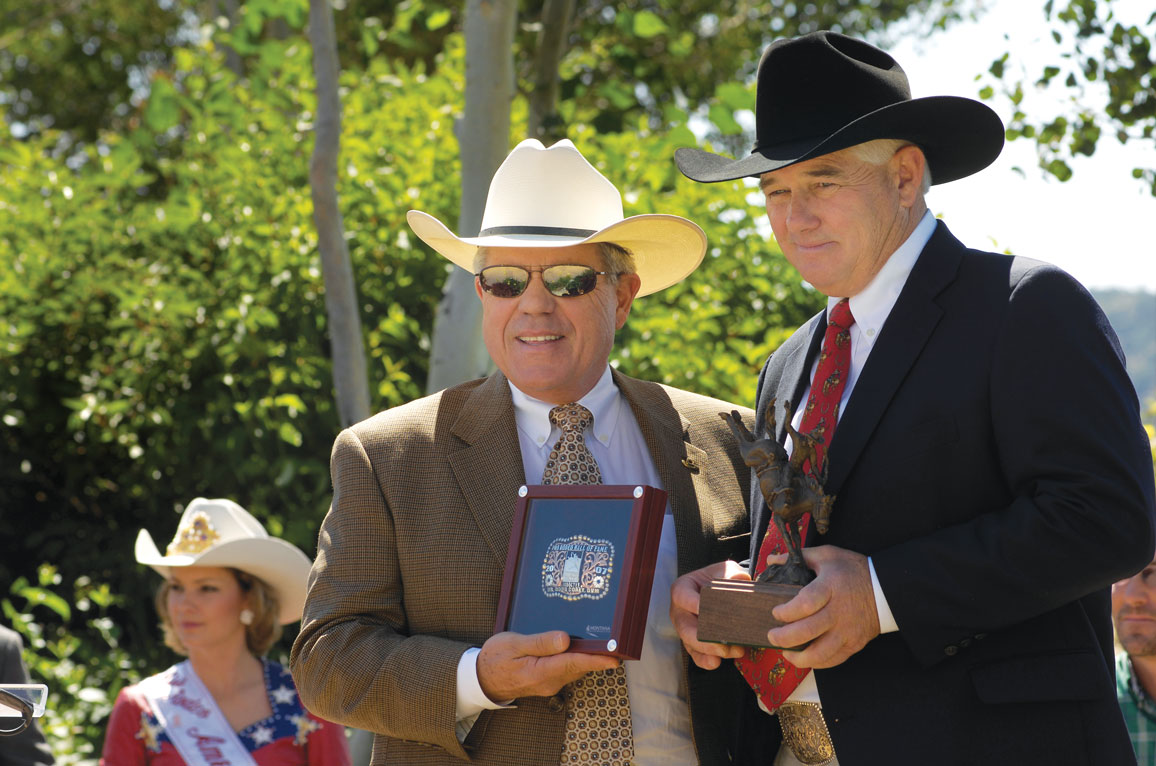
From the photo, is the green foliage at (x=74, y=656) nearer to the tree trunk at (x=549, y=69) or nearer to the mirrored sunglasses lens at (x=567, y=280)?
the tree trunk at (x=549, y=69)

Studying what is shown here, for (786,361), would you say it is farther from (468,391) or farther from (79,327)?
(79,327)

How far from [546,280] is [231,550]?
2119 millimetres

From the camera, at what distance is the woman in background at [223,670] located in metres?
4.25

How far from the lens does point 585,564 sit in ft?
8.75

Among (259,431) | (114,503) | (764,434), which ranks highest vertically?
(764,434)

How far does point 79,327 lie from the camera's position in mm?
6172

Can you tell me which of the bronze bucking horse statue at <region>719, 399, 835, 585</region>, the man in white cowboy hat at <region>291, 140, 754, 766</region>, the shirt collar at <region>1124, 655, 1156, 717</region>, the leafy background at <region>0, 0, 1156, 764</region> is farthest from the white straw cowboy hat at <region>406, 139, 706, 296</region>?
the shirt collar at <region>1124, 655, 1156, 717</region>

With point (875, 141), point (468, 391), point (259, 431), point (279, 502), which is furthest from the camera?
point (279, 502)

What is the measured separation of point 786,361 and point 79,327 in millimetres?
4315

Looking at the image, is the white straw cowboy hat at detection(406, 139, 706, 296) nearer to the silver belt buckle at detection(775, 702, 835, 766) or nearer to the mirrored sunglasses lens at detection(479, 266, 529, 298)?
the mirrored sunglasses lens at detection(479, 266, 529, 298)

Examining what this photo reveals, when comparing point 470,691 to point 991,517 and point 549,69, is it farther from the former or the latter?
point 549,69

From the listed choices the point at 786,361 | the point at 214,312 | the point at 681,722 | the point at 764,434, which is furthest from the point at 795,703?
the point at 214,312

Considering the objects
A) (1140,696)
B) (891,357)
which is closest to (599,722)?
(891,357)

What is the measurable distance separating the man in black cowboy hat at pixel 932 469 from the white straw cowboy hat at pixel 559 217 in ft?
1.83
